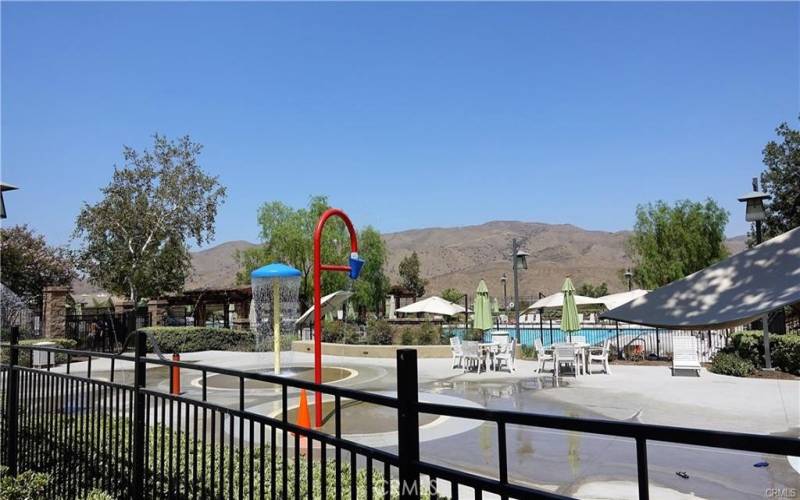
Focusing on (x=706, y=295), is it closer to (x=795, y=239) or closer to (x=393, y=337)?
(x=795, y=239)

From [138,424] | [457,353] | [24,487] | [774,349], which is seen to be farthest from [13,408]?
[774,349]

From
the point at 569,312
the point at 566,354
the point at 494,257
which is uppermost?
the point at 494,257

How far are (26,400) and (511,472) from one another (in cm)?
473

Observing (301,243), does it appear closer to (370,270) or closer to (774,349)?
(370,270)

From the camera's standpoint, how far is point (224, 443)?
3928 mm

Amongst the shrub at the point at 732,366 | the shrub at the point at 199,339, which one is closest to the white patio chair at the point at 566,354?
the shrub at the point at 732,366

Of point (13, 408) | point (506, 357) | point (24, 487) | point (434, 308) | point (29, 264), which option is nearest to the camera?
point (24, 487)

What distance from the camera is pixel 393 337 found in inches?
865

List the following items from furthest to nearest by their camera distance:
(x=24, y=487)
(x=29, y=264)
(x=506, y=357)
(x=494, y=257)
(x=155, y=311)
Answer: (x=494, y=257) → (x=29, y=264) → (x=155, y=311) → (x=506, y=357) → (x=24, y=487)

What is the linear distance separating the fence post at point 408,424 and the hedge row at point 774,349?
13923mm

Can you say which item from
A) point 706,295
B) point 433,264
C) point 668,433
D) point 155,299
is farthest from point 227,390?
point 433,264

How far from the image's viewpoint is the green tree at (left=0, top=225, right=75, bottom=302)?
1192 inches

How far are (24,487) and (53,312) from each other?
62.1 ft

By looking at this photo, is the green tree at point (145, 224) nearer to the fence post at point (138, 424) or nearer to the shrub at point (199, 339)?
the shrub at point (199, 339)
